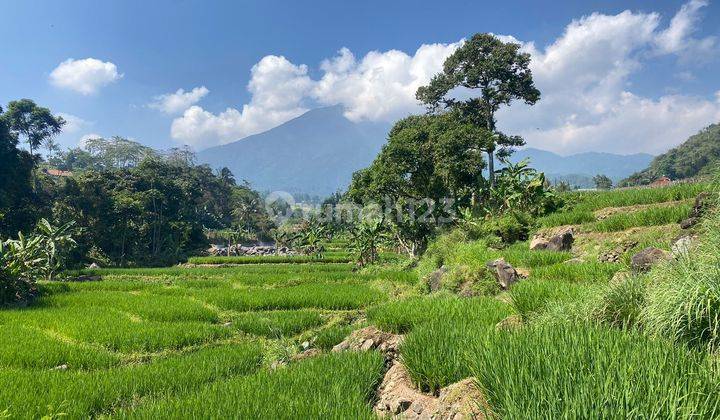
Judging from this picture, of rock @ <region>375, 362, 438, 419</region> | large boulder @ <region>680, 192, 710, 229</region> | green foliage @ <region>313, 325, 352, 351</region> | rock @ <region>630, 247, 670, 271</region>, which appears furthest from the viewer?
large boulder @ <region>680, 192, 710, 229</region>

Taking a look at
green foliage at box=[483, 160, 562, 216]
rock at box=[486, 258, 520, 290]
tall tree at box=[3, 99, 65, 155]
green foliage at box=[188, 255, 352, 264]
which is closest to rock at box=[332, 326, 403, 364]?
rock at box=[486, 258, 520, 290]

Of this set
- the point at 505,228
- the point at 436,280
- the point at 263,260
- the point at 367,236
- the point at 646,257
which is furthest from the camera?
the point at 263,260

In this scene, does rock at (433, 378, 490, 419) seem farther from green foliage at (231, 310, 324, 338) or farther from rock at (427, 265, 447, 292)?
rock at (427, 265, 447, 292)

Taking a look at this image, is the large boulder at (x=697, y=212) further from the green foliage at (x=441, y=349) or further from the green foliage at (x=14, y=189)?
the green foliage at (x=14, y=189)

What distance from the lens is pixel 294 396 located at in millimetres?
4484

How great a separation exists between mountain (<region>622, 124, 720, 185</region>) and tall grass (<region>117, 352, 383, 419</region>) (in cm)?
9601

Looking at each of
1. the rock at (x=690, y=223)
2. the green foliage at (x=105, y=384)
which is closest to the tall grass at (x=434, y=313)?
the green foliage at (x=105, y=384)

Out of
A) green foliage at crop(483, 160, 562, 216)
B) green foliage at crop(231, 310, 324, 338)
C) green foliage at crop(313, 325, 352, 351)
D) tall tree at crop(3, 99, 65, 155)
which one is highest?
tall tree at crop(3, 99, 65, 155)

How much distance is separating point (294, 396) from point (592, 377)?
3.12 m

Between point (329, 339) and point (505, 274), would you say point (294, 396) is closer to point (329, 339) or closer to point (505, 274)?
point (329, 339)

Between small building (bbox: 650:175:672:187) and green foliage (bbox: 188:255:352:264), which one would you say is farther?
green foliage (bbox: 188:255:352:264)

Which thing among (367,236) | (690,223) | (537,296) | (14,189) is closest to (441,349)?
(537,296)

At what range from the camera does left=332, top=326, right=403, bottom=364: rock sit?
20.7 feet

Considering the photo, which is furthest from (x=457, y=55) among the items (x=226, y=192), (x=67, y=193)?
(x=226, y=192)
